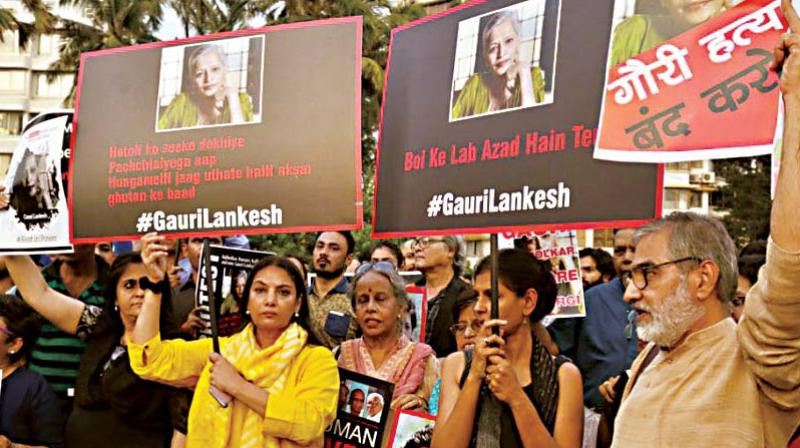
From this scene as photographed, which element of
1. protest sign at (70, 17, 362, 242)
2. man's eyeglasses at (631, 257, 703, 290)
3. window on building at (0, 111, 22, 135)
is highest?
window on building at (0, 111, 22, 135)

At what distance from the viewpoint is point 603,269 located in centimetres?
841

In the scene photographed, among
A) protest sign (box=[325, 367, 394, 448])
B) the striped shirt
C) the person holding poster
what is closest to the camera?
the person holding poster

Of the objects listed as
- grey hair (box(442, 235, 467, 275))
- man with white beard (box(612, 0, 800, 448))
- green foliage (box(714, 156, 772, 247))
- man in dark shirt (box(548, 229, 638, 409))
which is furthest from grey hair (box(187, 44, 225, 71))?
green foliage (box(714, 156, 772, 247))

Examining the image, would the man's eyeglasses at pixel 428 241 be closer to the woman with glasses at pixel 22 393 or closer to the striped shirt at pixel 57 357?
the striped shirt at pixel 57 357

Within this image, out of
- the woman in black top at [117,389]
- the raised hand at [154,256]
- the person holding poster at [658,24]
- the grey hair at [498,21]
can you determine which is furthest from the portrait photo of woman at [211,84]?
the person holding poster at [658,24]

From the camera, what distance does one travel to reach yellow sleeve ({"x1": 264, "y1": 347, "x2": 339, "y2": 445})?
4.60m

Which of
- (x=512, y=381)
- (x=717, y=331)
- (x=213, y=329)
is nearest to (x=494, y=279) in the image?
(x=512, y=381)

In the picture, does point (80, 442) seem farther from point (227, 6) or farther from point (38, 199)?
point (227, 6)

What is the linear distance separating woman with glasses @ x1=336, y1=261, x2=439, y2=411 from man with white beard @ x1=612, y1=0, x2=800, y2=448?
172 centimetres

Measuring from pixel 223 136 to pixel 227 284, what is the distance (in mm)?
1256

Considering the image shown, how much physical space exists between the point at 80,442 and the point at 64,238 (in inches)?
41.3

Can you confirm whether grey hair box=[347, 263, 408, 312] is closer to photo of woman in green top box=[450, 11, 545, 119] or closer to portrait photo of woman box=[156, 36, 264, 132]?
portrait photo of woman box=[156, 36, 264, 132]

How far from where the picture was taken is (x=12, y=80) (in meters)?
61.3

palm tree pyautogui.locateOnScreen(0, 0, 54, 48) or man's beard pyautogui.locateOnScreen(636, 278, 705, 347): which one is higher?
palm tree pyautogui.locateOnScreen(0, 0, 54, 48)
